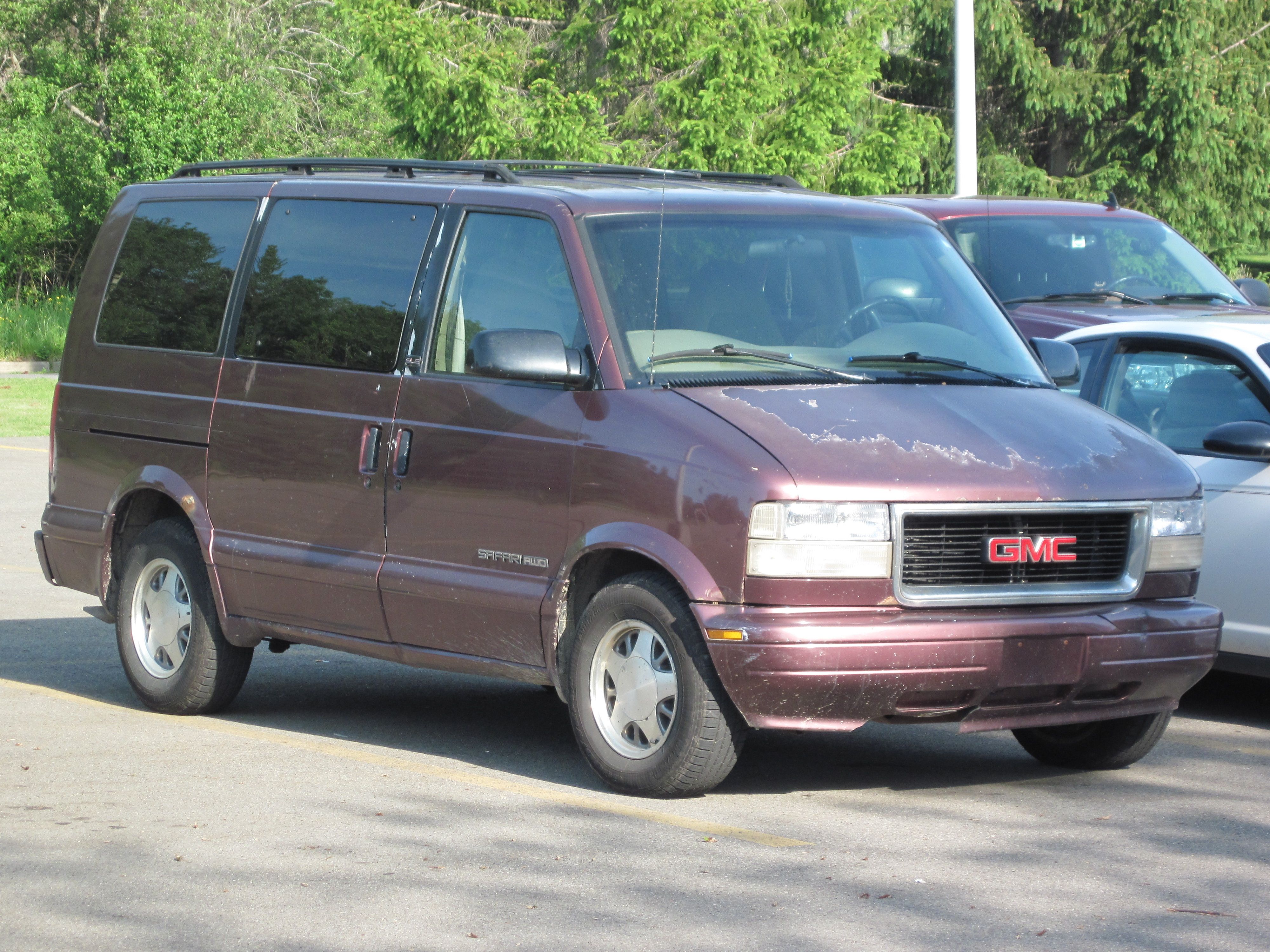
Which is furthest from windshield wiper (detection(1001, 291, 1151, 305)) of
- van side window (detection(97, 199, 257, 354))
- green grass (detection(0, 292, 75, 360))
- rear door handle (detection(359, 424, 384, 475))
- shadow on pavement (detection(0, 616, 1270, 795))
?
green grass (detection(0, 292, 75, 360))

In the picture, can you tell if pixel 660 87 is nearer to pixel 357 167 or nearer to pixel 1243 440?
pixel 357 167

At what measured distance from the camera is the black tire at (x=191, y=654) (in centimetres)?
778


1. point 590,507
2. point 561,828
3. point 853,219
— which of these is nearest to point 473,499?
point 590,507

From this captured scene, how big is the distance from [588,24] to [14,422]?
966 cm

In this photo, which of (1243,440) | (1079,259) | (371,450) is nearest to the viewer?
(371,450)

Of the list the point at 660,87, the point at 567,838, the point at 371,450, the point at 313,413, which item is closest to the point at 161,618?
the point at 313,413

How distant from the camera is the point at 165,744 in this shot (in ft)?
23.8

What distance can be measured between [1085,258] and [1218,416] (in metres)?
3.07

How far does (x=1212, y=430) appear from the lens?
7.73 m

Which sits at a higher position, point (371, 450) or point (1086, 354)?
point (1086, 354)

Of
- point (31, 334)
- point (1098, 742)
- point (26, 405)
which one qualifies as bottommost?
point (26, 405)

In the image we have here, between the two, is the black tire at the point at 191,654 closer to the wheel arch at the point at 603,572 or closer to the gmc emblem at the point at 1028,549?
the wheel arch at the point at 603,572

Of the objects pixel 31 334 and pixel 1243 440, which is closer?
pixel 1243 440

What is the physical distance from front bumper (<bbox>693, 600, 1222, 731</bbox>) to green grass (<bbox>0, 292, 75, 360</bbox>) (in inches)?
1093
